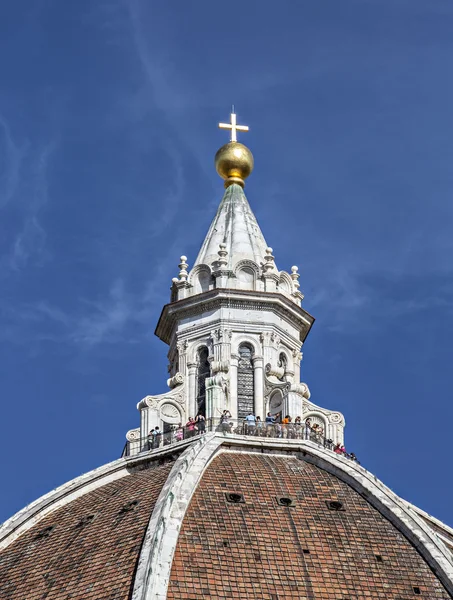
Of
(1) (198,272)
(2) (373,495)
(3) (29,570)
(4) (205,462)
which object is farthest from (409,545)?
(1) (198,272)

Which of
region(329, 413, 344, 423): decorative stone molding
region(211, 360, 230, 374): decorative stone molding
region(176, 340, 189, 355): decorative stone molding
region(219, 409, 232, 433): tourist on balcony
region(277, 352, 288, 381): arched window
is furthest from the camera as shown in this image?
region(176, 340, 189, 355): decorative stone molding

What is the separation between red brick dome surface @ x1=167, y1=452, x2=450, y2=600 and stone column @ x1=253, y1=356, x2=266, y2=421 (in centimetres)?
536

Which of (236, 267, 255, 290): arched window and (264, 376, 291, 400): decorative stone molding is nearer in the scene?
(264, 376, 291, 400): decorative stone molding

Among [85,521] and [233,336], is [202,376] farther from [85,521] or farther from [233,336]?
[85,521]

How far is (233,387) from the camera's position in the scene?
235ft

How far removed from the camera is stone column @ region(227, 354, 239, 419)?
2788 inches

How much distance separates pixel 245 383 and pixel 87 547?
37.1ft

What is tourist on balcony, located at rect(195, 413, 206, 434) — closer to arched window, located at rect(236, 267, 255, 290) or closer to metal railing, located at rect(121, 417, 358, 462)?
metal railing, located at rect(121, 417, 358, 462)

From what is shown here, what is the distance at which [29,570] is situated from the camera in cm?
6325

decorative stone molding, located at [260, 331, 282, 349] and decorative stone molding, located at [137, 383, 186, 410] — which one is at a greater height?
decorative stone molding, located at [260, 331, 282, 349]

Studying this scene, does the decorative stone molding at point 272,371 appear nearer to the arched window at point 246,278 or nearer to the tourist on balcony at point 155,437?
the arched window at point 246,278

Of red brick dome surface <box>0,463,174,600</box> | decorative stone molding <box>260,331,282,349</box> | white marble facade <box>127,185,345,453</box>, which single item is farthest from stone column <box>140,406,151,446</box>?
decorative stone molding <box>260,331,282,349</box>

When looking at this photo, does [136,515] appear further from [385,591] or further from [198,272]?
[198,272]

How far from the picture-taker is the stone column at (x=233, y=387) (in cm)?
7081
